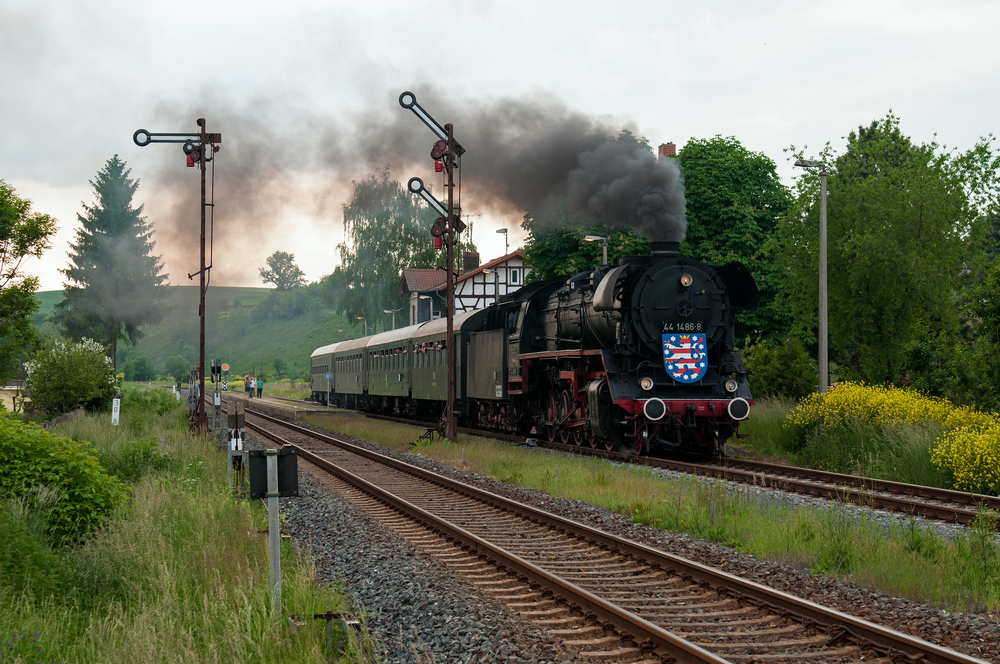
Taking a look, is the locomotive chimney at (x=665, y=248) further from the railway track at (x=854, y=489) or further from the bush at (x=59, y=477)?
the bush at (x=59, y=477)

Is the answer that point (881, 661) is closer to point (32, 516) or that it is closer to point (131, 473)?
point (32, 516)

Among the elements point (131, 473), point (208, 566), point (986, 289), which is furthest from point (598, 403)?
point (208, 566)

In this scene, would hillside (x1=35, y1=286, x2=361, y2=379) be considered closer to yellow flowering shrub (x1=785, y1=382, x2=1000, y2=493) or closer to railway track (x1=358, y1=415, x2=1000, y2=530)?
yellow flowering shrub (x1=785, y1=382, x2=1000, y2=493)

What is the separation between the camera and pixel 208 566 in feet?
24.2

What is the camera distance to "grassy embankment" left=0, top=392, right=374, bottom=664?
17.2 feet

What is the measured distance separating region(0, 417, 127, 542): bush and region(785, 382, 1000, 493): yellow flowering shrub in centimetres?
1118

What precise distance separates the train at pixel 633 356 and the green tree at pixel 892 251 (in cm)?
424

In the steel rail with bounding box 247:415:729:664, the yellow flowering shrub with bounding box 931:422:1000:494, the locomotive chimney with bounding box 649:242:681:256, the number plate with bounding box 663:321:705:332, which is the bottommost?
the steel rail with bounding box 247:415:729:664

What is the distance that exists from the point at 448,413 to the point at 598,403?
18.6ft

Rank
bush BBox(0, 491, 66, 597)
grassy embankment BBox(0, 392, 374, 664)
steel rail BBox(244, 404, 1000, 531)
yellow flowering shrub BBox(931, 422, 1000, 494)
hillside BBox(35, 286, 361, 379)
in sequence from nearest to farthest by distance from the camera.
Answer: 1. grassy embankment BBox(0, 392, 374, 664)
2. bush BBox(0, 491, 66, 597)
3. steel rail BBox(244, 404, 1000, 531)
4. yellow flowering shrub BBox(931, 422, 1000, 494)
5. hillside BBox(35, 286, 361, 379)

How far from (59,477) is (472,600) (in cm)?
504

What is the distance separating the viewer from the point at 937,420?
1514cm

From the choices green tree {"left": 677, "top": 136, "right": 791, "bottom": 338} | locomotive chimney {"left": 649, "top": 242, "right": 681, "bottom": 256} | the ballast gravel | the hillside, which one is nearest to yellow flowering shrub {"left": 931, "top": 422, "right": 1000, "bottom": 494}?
the ballast gravel

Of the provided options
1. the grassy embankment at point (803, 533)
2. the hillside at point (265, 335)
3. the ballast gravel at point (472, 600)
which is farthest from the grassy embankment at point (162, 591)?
the hillside at point (265, 335)
